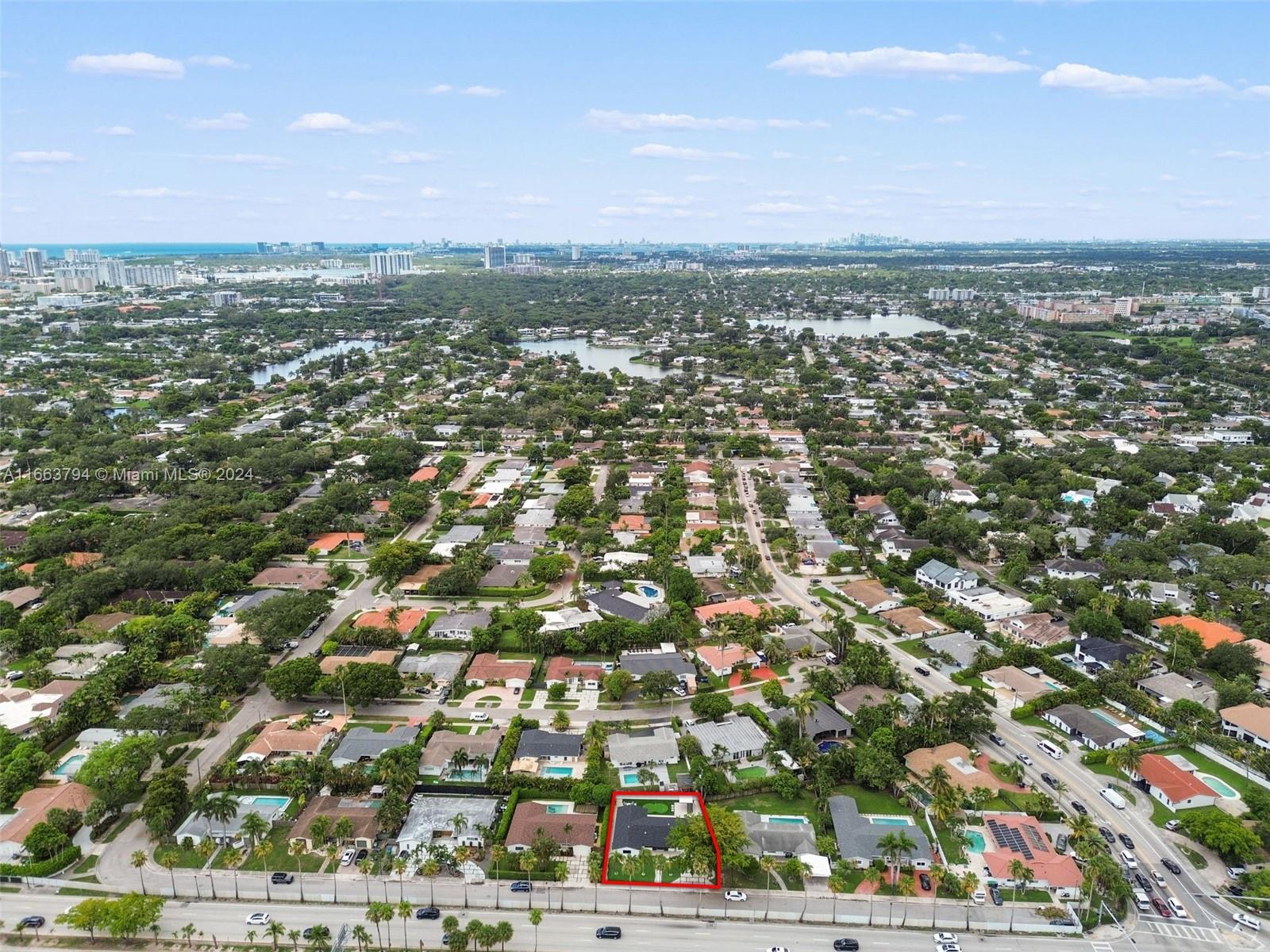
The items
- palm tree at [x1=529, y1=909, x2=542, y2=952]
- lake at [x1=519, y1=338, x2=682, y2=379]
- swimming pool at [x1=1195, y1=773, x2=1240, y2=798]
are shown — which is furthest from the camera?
lake at [x1=519, y1=338, x2=682, y2=379]

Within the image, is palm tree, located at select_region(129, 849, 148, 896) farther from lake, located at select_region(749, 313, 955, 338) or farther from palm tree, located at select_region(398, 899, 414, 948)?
lake, located at select_region(749, 313, 955, 338)

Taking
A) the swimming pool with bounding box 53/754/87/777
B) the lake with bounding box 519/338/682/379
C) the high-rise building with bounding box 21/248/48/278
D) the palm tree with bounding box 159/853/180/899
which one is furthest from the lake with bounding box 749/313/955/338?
the high-rise building with bounding box 21/248/48/278

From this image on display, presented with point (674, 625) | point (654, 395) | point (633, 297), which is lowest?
point (674, 625)

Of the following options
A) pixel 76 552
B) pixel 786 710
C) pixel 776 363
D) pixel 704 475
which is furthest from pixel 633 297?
pixel 786 710

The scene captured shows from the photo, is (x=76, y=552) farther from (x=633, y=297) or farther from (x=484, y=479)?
(x=633, y=297)

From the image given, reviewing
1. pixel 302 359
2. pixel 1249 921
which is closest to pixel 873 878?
pixel 1249 921

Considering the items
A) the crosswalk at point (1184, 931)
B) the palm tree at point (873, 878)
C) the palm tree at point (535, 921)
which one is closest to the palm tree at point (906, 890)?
the palm tree at point (873, 878)

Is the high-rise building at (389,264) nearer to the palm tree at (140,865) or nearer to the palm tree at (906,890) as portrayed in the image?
the palm tree at (140,865)
